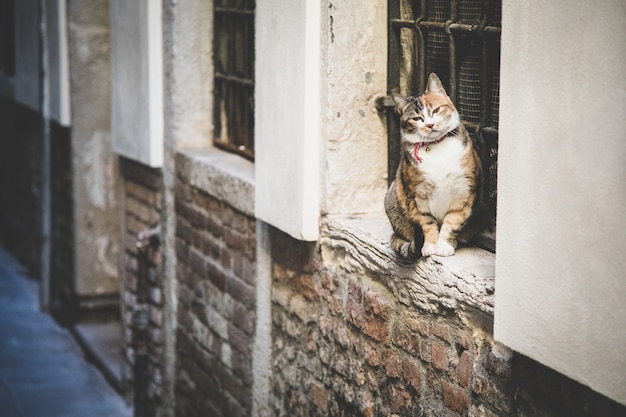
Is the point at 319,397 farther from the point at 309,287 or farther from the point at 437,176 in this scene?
the point at 437,176

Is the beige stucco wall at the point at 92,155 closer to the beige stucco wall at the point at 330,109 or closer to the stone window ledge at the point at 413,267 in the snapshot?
the beige stucco wall at the point at 330,109

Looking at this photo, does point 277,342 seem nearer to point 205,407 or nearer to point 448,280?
point 205,407

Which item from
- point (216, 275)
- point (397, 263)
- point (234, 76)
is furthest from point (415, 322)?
point (234, 76)

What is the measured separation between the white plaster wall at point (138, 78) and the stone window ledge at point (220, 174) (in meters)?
0.31

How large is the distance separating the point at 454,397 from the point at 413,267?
16.5 inches

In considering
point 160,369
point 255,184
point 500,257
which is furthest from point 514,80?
point 160,369

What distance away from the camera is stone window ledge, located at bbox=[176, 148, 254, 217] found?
479 centimetres

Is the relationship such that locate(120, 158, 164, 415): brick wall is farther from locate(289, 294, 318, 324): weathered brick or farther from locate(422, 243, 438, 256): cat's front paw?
locate(422, 243, 438, 256): cat's front paw

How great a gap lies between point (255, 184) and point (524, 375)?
198 centimetres

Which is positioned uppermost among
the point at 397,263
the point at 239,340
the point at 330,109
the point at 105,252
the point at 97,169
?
the point at 330,109

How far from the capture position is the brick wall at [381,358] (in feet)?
9.34

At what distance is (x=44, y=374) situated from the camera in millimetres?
7500

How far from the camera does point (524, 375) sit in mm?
2826

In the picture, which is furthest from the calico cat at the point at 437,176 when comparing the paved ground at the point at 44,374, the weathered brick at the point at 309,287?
the paved ground at the point at 44,374
